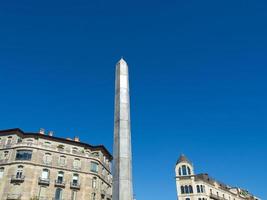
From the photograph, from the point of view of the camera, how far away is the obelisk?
17.7 meters

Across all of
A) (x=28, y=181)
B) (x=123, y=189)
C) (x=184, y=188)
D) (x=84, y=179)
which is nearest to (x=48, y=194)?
(x=28, y=181)

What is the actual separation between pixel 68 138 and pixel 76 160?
5.71m

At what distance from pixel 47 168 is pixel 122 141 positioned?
35.6m

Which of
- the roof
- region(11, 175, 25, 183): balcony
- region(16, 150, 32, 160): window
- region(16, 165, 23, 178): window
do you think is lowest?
region(11, 175, 25, 183): balcony

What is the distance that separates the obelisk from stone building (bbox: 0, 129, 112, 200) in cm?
3291

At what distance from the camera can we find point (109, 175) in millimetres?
63156

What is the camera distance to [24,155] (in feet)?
161

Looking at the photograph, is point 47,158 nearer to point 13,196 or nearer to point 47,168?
point 47,168

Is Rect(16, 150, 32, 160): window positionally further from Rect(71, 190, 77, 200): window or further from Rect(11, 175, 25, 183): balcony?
Rect(71, 190, 77, 200): window

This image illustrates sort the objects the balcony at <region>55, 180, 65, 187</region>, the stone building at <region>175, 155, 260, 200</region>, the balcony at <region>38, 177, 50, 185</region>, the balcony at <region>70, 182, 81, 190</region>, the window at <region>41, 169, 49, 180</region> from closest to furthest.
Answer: the balcony at <region>38, 177, 50, 185</region> < the window at <region>41, 169, 49, 180</region> < the balcony at <region>55, 180, 65, 187</region> < the balcony at <region>70, 182, 81, 190</region> < the stone building at <region>175, 155, 260, 200</region>

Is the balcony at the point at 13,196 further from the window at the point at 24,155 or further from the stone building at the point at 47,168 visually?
the window at the point at 24,155

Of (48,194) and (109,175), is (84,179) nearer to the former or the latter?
(48,194)

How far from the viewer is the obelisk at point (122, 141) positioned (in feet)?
58.0

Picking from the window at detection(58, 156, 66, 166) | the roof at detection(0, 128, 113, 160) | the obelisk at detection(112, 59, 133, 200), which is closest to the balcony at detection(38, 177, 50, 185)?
the window at detection(58, 156, 66, 166)
